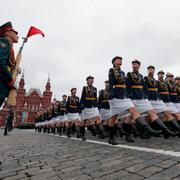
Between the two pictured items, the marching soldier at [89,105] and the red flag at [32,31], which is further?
the marching soldier at [89,105]

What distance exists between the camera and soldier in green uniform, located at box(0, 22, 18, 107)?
7.75 ft

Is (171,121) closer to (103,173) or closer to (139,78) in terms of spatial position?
(139,78)

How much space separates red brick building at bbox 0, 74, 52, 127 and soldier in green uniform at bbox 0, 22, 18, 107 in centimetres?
7459

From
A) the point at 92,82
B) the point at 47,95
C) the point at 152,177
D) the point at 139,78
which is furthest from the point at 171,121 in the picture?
the point at 47,95

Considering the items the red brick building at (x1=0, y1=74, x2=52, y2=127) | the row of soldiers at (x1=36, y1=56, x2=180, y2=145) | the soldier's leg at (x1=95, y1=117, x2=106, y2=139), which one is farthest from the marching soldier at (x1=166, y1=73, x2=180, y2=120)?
the red brick building at (x1=0, y1=74, x2=52, y2=127)

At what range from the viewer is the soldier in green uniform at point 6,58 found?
2.36m

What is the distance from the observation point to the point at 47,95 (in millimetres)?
80625

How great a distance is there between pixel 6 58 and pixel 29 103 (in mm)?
79319

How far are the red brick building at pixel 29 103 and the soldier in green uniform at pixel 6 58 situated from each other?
245 ft

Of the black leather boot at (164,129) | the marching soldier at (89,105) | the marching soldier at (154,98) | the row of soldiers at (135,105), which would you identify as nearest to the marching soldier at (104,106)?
the row of soldiers at (135,105)

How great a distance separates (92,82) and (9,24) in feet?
15.0

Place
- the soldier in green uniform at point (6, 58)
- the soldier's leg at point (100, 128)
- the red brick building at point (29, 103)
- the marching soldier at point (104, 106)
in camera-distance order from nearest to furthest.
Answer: the soldier in green uniform at point (6, 58), the soldier's leg at point (100, 128), the marching soldier at point (104, 106), the red brick building at point (29, 103)

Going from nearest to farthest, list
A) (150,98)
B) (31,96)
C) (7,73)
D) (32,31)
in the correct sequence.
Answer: (7,73) < (32,31) < (150,98) < (31,96)

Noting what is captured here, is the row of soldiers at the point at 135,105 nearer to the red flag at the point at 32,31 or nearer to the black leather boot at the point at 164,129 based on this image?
the black leather boot at the point at 164,129
